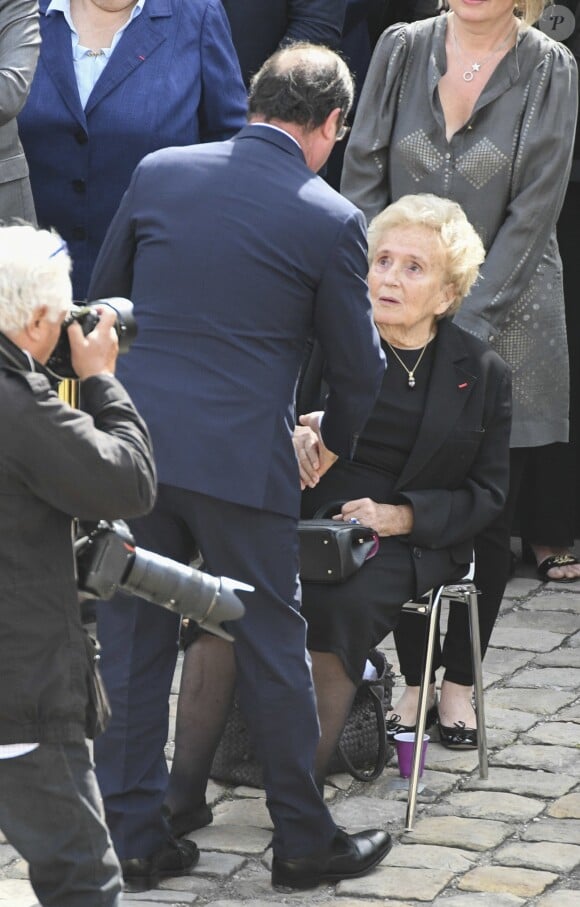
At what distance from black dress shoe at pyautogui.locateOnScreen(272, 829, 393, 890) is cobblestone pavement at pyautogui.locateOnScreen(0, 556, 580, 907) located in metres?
0.03

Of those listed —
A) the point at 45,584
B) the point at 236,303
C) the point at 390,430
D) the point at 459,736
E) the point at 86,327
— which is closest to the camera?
the point at 45,584

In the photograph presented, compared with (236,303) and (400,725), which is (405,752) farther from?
(236,303)

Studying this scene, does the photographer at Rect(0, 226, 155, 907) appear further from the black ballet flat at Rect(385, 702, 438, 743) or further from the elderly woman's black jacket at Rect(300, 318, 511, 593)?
the black ballet flat at Rect(385, 702, 438, 743)

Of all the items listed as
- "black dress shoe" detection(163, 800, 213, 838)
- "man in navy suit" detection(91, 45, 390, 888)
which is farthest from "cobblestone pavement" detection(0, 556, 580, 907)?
"man in navy suit" detection(91, 45, 390, 888)

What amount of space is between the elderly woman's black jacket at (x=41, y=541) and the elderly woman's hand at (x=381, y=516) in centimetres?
154

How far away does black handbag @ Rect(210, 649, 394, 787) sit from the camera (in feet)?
15.8

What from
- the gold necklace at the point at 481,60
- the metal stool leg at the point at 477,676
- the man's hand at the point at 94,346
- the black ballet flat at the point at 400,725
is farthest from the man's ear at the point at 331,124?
the black ballet flat at the point at 400,725

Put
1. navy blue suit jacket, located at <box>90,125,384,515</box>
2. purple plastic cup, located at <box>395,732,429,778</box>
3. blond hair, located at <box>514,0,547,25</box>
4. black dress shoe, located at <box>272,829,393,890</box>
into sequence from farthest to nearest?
blond hair, located at <box>514,0,547,25</box>
purple plastic cup, located at <box>395,732,429,778</box>
black dress shoe, located at <box>272,829,393,890</box>
navy blue suit jacket, located at <box>90,125,384,515</box>

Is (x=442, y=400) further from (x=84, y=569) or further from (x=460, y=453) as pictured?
(x=84, y=569)

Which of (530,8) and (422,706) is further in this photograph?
(530,8)

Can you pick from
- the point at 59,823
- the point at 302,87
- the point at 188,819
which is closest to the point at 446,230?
the point at 302,87

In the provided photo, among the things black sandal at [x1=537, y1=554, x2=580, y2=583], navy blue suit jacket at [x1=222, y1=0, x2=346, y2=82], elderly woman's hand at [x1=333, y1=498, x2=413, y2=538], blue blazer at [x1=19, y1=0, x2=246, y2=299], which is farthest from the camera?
black sandal at [x1=537, y1=554, x2=580, y2=583]

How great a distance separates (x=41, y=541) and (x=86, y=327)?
1.38 feet

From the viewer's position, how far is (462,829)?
4.48 m
